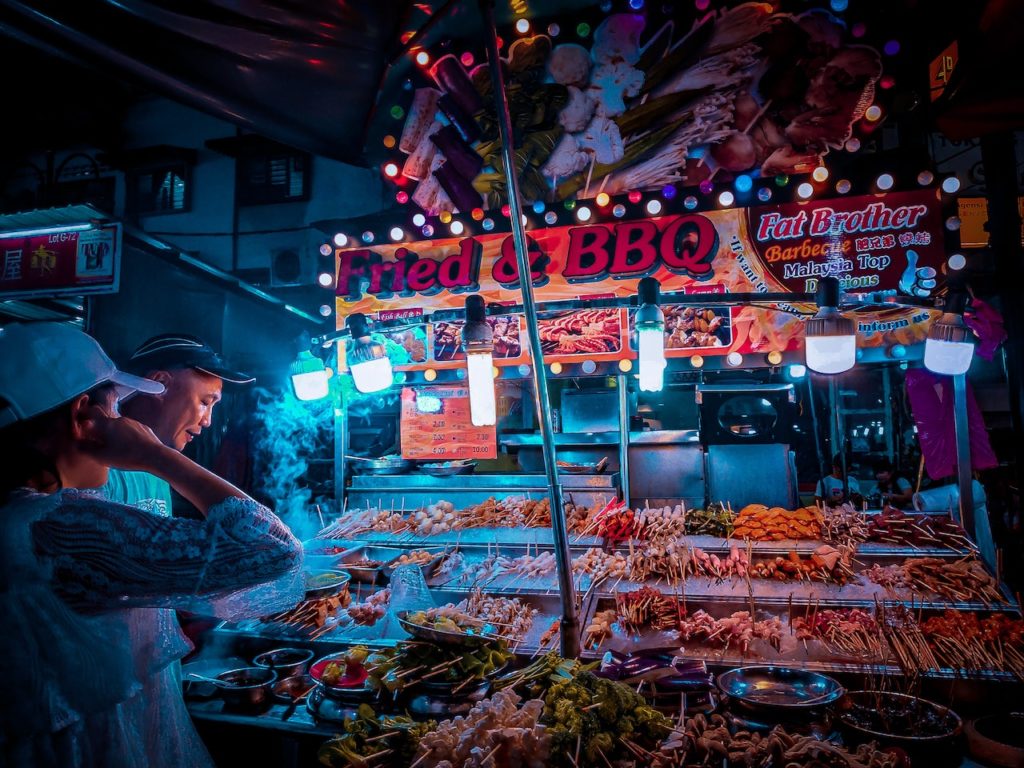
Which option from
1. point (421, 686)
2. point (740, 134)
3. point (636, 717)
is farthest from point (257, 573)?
point (740, 134)

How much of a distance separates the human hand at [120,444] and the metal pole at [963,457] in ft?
21.7

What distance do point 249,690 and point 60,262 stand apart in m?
7.38

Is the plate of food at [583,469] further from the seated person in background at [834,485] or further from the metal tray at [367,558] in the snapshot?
the seated person in background at [834,485]

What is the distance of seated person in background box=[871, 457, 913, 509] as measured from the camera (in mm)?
8223

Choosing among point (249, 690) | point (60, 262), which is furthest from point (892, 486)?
point (60, 262)

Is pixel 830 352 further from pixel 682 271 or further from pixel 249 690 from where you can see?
pixel 249 690

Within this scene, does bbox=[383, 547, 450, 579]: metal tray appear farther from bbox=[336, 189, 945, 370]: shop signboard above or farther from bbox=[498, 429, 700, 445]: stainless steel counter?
bbox=[498, 429, 700, 445]: stainless steel counter

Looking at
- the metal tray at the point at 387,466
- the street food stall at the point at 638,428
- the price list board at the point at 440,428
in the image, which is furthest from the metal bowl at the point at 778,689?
the metal tray at the point at 387,466

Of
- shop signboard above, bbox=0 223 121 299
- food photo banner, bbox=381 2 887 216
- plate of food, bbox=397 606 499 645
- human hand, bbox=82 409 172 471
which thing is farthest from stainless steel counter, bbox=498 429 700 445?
shop signboard above, bbox=0 223 121 299

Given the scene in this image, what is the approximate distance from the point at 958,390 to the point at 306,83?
6236 mm

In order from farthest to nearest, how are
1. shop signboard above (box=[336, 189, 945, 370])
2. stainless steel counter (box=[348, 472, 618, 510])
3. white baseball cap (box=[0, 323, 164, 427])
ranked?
1. stainless steel counter (box=[348, 472, 618, 510])
2. shop signboard above (box=[336, 189, 945, 370])
3. white baseball cap (box=[0, 323, 164, 427])

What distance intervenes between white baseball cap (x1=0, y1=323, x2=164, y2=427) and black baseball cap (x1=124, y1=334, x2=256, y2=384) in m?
0.62

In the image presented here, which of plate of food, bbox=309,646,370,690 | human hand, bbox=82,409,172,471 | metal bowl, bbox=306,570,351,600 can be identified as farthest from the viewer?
metal bowl, bbox=306,570,351,600

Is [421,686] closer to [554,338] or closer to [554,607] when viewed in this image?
[554,607]
